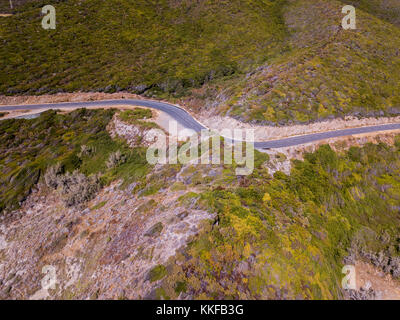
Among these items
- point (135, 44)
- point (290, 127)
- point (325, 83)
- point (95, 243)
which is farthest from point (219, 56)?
point (95, 243)

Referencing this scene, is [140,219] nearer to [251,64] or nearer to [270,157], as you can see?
[270,157]

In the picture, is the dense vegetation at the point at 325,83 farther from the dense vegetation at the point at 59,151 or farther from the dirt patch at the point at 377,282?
the dirt patch at the point at 377,282

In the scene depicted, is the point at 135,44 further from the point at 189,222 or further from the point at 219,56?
the point at 189,222

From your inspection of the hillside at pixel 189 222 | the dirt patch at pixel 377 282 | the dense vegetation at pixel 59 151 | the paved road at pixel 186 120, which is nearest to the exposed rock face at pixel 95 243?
the hillside at pixel 189 222

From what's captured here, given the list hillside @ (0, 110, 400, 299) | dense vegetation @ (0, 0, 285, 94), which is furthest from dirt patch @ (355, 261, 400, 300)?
dense vegetation @ (0, 0, 285, 94)

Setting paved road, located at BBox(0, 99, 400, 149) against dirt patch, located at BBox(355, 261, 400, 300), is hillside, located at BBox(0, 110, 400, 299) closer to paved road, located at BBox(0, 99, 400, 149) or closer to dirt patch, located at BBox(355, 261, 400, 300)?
dirt patch, located at BBox(355, 261, 400, 300)

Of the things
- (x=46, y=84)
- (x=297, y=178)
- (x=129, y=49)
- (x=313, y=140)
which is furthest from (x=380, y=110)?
(x=46, y=84)
